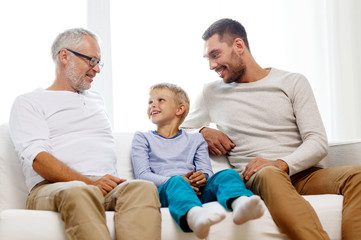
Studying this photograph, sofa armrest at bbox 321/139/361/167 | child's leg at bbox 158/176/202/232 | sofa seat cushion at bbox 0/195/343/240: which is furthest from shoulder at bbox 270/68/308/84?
child's leg at bbox 158/176/202/232

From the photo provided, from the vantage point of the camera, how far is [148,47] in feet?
9.92

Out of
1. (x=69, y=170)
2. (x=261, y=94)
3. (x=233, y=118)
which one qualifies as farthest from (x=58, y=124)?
(x=261, y=94)

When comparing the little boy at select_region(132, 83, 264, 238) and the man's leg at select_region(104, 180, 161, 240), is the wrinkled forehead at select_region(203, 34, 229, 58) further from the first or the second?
the man's leg at select_region(104, 180, 161, 240)

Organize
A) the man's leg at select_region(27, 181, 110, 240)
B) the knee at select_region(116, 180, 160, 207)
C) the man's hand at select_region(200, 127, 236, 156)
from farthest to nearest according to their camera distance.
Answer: the man's hand at select_region(200, 127, 236, 156)
the knee at select_region(116, 180, 160, 207)
the man's leg at select_region(27, 181, 110, 240)

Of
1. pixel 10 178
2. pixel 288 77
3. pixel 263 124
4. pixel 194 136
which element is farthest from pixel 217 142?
pixel 10 178

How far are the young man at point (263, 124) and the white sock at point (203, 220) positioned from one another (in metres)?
0.35

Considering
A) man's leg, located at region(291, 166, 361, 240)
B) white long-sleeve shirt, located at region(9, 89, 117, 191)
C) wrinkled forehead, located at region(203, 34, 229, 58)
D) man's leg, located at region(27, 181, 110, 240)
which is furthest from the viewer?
wrinkled forehead, located at region(203, 34, 229, 58)

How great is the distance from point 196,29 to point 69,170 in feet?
5.39

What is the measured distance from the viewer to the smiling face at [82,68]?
2.11m

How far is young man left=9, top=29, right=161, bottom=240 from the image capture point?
1486 mm

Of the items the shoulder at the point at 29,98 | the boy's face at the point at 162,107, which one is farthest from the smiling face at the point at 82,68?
the boy's face at the point at 162,107

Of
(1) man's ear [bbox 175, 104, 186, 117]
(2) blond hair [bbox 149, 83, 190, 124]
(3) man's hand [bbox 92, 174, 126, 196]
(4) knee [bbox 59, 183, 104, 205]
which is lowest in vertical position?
(3) man's hand [bbox 92, 174, 126, 196]

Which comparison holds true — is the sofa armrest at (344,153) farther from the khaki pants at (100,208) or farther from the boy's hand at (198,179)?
the khaki pants at (100,208)

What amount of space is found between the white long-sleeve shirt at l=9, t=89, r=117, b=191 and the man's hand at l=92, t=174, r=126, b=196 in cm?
9
